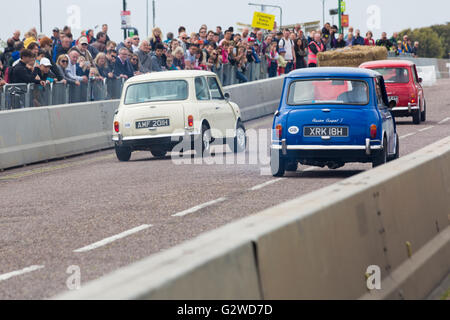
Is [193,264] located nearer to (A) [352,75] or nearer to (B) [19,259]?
(B) [19,259]

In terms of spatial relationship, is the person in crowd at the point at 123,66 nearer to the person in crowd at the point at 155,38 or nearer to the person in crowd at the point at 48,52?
the person in crowd at the point at 155,38

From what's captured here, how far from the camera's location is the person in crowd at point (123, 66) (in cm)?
2620

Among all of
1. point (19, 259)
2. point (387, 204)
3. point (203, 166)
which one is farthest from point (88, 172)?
point (387, 204)

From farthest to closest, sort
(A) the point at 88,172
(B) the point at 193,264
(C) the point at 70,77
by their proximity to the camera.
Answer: (C) the point at 70,77, (A) the point at 88,172, (B) the point at 193,264

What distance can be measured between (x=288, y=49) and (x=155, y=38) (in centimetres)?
1163

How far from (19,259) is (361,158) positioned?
7136 mm

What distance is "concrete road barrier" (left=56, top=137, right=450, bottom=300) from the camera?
3.79 m

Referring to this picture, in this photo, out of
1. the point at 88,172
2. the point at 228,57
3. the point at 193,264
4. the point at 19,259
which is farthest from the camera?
the point at 228,57

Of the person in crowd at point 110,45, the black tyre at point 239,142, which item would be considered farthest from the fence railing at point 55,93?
the black tyre at point 239,142

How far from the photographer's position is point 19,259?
909 cm

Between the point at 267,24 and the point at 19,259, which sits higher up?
the point at 267,24

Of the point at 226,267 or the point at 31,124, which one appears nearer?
the point at 226,267

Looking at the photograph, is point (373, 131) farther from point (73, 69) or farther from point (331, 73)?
point (73, 69)

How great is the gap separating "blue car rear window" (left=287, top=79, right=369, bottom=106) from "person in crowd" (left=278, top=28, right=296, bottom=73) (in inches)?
923
